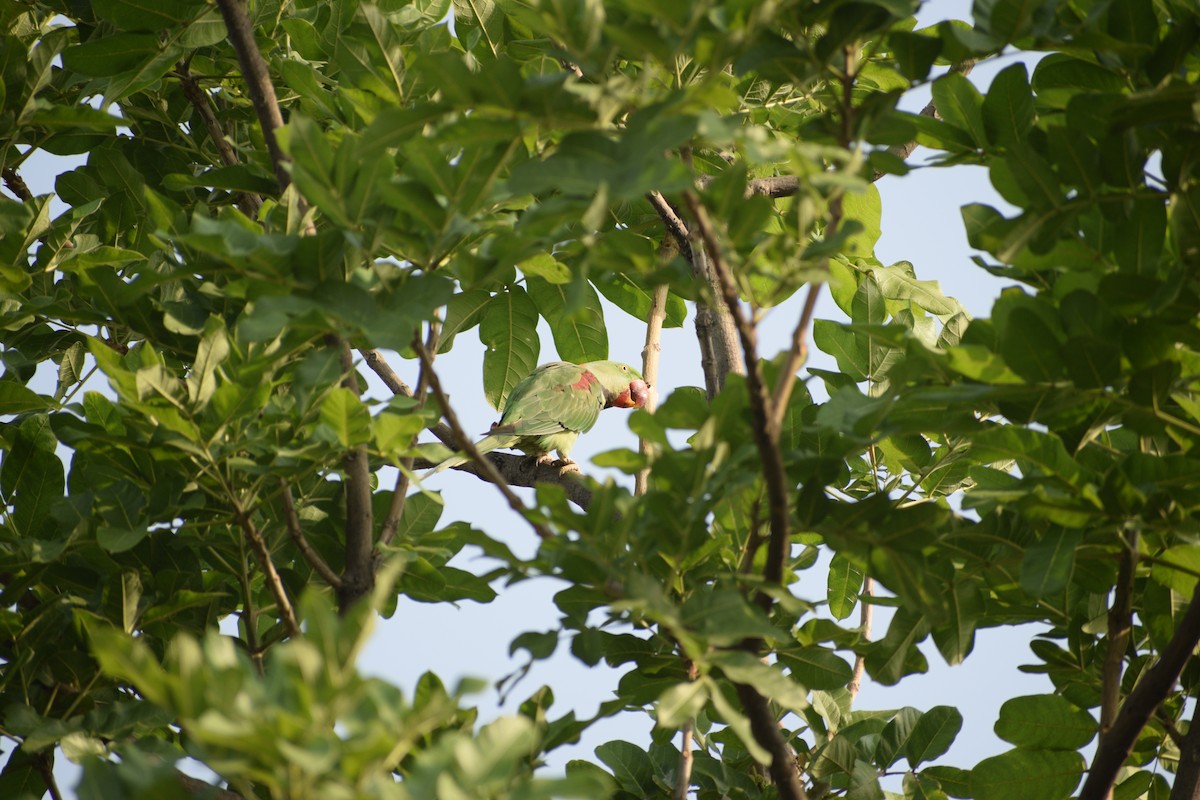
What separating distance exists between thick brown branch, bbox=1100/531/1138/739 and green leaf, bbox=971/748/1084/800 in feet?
0.49

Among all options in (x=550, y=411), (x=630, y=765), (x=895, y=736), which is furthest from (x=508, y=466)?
(x=895, y=736)

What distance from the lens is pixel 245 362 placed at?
5.98 ft

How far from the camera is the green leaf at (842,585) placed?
8.95 feet

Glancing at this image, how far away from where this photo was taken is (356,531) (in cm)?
214

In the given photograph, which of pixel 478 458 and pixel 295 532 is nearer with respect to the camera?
pixel 478 458

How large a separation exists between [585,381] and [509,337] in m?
1.98

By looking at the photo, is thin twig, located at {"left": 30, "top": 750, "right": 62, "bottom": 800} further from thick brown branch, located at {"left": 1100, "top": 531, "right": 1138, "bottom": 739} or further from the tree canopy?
thick brown branch, located at {"left": 1100, "top": 531, "right": 1138, "bottom": 739}

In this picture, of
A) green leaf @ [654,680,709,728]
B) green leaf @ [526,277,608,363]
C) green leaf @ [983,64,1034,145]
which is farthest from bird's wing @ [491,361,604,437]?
green leaf @ [654,680,709,728]

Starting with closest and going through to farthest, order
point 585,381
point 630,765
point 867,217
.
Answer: point 630,765, point 867,217, point 585,381

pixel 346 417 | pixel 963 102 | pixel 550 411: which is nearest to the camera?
pixel 346 417

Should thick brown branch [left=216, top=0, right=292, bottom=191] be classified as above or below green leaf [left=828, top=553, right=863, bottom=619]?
above

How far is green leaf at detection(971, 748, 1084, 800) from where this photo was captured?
2.00 metres

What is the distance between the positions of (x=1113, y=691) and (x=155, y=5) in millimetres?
2370

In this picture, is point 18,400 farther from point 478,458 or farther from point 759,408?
point 759,408
